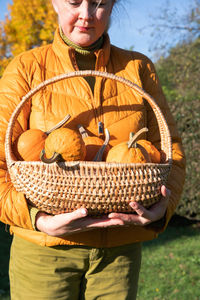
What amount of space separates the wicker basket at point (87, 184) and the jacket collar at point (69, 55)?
2.11ft

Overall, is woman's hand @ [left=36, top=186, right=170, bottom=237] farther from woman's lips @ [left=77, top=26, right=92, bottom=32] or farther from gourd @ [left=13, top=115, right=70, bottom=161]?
woman's lips @ [left=77, top=26, right=92, bottom=32]

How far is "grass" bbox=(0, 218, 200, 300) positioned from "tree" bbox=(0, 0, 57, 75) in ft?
14.1

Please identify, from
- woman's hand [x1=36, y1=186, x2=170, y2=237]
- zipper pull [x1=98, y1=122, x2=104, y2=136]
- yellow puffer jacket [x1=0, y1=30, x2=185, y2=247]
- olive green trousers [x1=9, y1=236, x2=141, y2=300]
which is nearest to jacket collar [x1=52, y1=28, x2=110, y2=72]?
yellow puffer jacket [x1=0, y1=30, x2=185, y2=247]

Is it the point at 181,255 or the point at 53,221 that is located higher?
the point at 53,221

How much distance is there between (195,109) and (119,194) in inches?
196

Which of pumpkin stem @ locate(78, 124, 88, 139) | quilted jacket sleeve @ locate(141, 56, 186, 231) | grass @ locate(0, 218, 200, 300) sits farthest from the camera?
grass @ locate(0, 218, 200, 300)

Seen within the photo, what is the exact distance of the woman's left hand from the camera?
1.39m

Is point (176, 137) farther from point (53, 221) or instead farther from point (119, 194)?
point (53, 221)

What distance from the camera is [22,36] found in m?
7.59

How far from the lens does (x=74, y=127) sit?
1.66 m

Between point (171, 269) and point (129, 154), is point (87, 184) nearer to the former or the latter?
point (129, 154)

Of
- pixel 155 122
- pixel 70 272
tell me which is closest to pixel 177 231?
pixel 155 122

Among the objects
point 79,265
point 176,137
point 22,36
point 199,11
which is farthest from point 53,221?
point 199,11

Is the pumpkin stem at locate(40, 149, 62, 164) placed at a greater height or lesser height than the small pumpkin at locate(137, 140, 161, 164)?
greater
